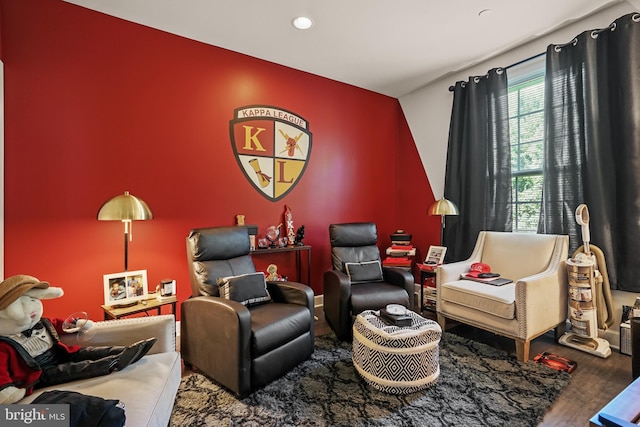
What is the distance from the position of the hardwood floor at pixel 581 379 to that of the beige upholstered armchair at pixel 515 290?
0.20 meters

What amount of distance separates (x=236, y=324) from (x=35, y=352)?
0.88 metres

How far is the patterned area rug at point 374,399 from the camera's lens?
5.47 feet

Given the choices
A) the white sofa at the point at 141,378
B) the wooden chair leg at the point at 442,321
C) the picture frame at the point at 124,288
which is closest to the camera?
the white sofa at the point at 141,378

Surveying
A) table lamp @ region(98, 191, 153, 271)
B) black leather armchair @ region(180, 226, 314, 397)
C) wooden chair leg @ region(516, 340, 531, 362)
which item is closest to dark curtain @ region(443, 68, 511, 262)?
wooden chair leg @ region(516, 340, 531, 362)

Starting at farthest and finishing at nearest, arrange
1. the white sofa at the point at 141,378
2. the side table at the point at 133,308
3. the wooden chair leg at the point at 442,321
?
the wooden chair leg at the point at 442,321
the side table at the point at 133,308
the white sofa at the point at 141,378

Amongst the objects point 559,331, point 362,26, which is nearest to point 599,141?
point 559,331

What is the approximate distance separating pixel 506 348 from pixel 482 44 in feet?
9.17

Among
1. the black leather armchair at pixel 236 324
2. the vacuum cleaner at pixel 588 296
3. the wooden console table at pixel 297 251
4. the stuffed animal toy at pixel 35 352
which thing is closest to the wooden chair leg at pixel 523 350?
the vacuum cleaner at pixel 588 296

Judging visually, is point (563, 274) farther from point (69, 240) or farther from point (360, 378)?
point (69, 240)

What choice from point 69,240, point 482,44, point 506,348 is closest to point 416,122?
point 482,44

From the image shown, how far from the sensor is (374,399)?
1.84m

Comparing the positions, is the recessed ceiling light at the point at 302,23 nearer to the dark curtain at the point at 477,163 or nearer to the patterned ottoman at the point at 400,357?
the dark curtain at the point at 477,163

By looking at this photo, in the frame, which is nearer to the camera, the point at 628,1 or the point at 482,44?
the point at 628,1

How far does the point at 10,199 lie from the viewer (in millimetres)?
2137
